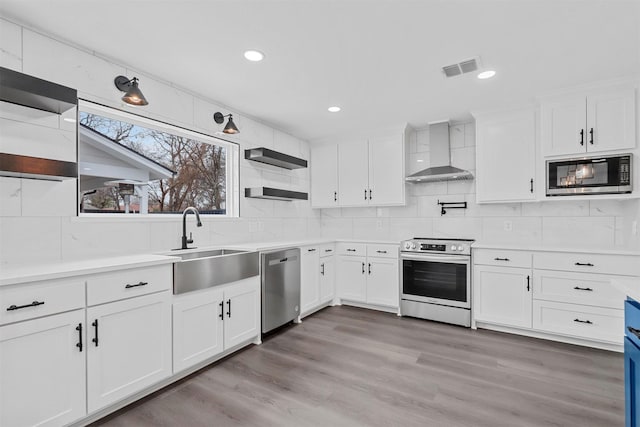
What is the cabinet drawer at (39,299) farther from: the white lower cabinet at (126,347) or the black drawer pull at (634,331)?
the black drawer pull at (634,331)

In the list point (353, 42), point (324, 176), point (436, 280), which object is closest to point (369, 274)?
point (436, 280)

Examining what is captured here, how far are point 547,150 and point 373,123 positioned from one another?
196cm

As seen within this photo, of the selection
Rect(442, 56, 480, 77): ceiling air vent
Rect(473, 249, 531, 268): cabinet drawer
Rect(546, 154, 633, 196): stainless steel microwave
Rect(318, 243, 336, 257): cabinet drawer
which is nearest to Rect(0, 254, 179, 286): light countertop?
Rect(318, 243, 336, 257): cabinet drawer

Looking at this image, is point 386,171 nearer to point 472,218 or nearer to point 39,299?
point 472,218

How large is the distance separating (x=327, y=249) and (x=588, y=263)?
269cm

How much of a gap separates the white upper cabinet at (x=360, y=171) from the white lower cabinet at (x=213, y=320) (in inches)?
82.7

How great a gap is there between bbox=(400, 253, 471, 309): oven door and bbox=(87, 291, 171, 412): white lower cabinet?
2692 millimetres

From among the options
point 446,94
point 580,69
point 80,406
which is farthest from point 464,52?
point 80,406

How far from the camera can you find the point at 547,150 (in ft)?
10.3

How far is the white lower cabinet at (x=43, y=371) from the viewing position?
1.46 meters

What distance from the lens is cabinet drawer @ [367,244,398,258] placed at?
3.90 m

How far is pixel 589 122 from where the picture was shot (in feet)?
9.64

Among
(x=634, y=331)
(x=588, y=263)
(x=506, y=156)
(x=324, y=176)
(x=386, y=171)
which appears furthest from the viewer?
(x=324, y=176)

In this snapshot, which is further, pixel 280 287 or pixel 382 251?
pixel 382 251
